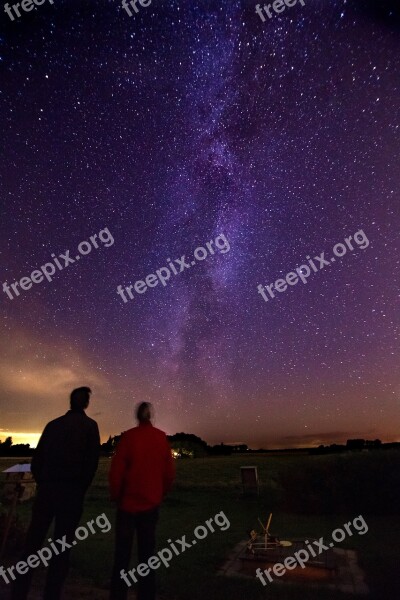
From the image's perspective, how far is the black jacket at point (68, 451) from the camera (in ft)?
15.0

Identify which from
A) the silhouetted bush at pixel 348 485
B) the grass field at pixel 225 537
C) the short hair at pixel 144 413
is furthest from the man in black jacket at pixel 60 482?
the silhouetted bush at pixel 348 485

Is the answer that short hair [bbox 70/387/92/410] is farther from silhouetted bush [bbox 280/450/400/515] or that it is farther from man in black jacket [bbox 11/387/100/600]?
silhouetted bush [bbox 280/450/400/515]

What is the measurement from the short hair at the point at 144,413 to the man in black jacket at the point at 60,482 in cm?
49

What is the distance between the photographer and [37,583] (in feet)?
19.6

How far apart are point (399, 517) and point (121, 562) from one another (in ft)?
41.7

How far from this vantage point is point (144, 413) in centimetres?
480

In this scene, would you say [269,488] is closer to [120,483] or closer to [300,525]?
[300,525]

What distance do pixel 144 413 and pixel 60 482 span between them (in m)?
1.03

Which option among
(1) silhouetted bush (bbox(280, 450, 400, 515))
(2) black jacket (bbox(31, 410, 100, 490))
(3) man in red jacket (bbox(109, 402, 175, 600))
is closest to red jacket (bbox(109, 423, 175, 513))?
(3) man in red jacket (bbox(109, 402, 175, 600))

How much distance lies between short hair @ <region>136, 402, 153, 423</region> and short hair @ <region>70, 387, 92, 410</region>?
0.61 metres

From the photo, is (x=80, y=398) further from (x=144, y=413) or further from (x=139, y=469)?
(x=139, y=469)

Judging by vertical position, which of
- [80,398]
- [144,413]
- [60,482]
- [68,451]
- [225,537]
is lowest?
[60,482]

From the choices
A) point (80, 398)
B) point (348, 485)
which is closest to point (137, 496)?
point (80, 398)

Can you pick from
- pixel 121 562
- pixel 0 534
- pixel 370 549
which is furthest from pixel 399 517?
pixel 121 562
